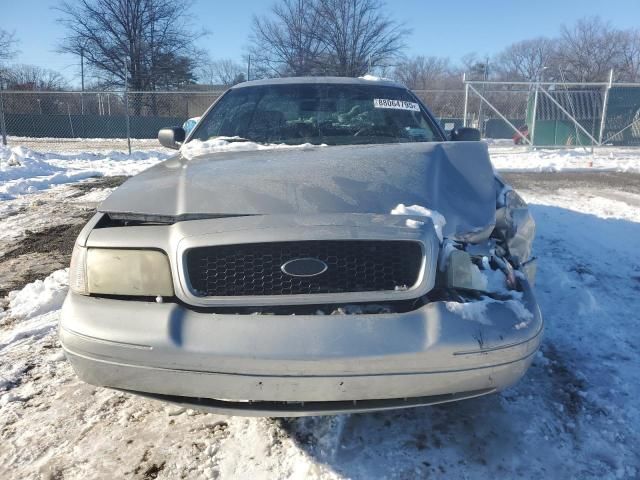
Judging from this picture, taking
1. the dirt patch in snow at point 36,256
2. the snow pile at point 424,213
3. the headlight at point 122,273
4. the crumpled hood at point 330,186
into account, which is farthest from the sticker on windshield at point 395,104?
the dirt patch in snow at point 36,256

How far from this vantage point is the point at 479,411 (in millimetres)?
2078

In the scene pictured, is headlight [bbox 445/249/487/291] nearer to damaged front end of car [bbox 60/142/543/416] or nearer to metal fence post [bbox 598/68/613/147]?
damaged front end of car [bbox 60/142/543/416]

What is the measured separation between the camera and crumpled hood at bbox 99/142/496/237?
6.29 feet

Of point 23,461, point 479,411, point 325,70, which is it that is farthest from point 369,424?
point 325,70

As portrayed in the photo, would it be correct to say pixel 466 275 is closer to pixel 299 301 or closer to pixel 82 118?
pixel 299 301

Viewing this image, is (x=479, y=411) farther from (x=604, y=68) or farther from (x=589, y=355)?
(x=604, y=68)

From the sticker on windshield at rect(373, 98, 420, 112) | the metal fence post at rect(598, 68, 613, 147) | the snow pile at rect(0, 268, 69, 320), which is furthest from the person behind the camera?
the metal fence post at rect(598, 68, 613, 147)

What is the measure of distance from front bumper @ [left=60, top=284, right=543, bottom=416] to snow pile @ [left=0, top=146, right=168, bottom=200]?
23.4ft

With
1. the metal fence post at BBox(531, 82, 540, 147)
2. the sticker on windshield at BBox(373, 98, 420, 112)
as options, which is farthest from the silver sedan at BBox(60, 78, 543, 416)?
the metal fence post at BBox(531, 82, 540, 147)

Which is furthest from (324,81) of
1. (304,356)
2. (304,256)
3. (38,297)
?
(304,356)

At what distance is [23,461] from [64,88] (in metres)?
37.4

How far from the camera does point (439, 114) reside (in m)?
24.9

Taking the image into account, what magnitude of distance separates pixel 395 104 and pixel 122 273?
A: 2.45 m

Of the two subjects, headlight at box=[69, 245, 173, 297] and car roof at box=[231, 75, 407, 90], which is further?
car roof at box=[231, 75, 407, 90]
